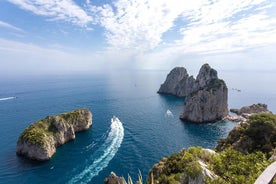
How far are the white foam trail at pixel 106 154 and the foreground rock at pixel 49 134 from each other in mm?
15619

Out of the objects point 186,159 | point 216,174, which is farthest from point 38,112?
point 216,174

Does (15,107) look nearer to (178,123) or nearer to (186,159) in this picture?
(178,123)

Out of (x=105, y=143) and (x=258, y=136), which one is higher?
(x=258, y=136)

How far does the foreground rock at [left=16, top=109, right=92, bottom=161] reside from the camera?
62.9 m

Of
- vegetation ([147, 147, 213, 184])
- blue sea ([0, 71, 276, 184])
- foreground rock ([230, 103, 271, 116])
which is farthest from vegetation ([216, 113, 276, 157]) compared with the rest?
foreground rock ([230, 103, 271, 116])

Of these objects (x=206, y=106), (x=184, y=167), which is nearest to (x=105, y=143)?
(x=184, y=167)

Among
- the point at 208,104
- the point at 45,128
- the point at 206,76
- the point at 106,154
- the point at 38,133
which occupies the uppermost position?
the point at 206,76

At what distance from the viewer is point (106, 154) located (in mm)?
66062

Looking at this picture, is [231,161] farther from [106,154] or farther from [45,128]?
[45,128]

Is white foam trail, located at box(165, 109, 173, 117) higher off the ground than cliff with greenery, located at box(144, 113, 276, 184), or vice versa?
cliff with greenery, located at box(144, 113, 276, 184)

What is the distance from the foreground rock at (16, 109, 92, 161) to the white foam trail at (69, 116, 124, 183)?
15619 millimetres

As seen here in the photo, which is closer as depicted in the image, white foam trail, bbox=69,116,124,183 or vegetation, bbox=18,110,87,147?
white foam trail, bbox=69,116,124,183

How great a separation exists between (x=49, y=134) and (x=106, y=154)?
2456cm

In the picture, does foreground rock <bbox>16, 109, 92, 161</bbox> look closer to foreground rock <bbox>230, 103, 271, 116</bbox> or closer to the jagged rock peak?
the jagged rock peak
